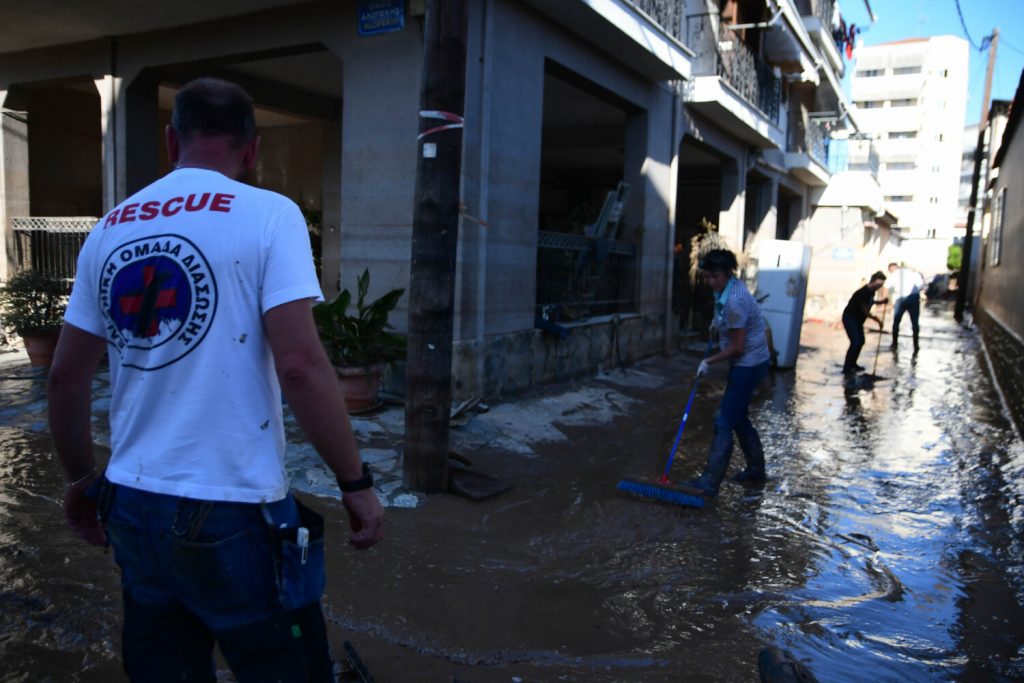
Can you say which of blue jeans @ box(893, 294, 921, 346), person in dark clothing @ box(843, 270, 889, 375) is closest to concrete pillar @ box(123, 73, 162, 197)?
person in dark clothing @ box(843, 270, 889, 375)

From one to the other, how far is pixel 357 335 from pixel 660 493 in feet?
9.03

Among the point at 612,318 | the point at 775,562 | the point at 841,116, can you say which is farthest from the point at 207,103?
the point at 841,116

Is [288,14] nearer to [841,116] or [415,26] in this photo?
[415,26]

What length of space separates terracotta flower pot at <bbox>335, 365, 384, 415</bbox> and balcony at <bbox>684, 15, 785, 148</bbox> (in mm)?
7615

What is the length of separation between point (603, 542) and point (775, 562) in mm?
949

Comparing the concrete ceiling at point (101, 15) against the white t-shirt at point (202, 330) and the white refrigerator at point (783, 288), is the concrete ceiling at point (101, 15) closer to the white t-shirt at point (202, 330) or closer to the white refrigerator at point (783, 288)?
the white t-shirt at point (202, 330)

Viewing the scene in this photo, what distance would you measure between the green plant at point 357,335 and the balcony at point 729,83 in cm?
736

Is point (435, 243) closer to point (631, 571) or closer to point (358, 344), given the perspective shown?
point (358, 344)

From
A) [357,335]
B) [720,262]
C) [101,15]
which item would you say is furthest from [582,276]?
[101,15]

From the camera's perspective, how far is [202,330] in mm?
1570

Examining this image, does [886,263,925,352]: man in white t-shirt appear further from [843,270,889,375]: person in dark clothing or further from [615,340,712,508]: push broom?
[615,340,712,508]: push broom

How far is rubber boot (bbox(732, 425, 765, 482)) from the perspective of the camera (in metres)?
5.69

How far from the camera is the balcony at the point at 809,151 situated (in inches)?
719

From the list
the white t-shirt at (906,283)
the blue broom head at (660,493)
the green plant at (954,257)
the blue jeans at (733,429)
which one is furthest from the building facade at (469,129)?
the green plant at (954,257)
